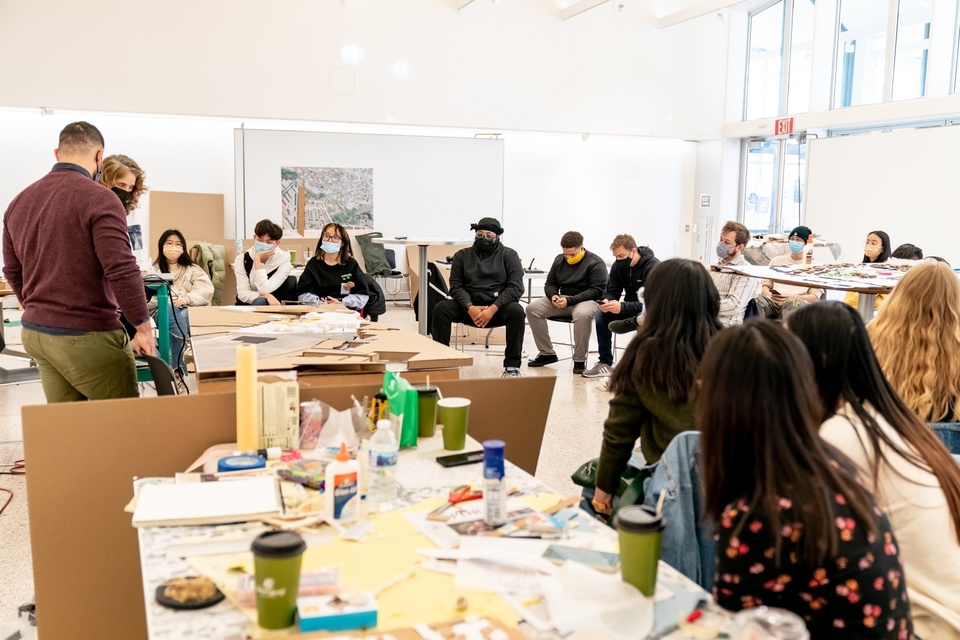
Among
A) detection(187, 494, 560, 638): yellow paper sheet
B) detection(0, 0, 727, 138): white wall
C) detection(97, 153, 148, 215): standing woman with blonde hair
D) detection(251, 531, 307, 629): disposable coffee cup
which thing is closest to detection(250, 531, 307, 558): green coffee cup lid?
detection(251, 531, 307, 629): disposable coffee cup

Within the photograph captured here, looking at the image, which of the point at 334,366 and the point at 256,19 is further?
the point at 256,19

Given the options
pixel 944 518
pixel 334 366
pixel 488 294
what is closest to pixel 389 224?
pixel 488 294

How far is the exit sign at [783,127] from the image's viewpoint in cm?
1092

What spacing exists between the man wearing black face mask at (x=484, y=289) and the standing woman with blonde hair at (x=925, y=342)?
13.1 ft

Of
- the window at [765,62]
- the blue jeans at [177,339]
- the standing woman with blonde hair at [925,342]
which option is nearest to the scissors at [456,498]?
the standing woman with blonde hair at [925,342]

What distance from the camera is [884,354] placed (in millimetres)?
2611

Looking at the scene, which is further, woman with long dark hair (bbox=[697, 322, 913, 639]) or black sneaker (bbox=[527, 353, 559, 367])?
black sneaker (bbox=[527, 353, 559, 367])

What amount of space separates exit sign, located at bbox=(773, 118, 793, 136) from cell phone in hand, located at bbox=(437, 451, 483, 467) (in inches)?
391

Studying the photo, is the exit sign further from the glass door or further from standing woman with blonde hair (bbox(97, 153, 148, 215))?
standing woman with blonde hair (bbox(97, 153, 148, 215))

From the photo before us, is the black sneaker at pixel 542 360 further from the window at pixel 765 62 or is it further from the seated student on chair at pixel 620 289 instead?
the window at pixel 765 62

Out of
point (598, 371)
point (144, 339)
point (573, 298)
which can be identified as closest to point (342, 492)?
point (144, 339)

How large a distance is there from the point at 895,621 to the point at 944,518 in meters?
0.35

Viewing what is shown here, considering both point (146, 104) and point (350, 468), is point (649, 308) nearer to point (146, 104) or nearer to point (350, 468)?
point (350, 468)

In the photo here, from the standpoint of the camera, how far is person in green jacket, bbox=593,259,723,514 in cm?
247
